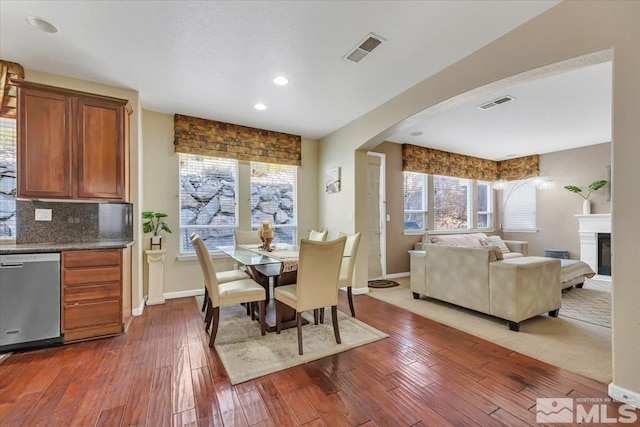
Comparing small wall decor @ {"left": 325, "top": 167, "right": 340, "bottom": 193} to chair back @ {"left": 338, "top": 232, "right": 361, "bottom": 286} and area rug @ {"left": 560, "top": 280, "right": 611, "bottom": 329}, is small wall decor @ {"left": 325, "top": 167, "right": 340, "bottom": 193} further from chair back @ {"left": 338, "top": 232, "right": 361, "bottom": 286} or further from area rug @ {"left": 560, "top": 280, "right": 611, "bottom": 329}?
area rug @ {"left": 560, "top": 280, "right": 611, "bottom": 329}

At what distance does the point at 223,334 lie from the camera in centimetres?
281

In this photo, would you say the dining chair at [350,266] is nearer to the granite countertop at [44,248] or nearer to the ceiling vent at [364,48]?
Result: the ceiling vent at [364,48]

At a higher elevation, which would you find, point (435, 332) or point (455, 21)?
point (455, 21)

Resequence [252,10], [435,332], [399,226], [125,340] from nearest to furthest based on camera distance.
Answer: [252,10]
[125,340]
[435,332]
[399,226]

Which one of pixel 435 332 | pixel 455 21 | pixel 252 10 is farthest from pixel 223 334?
pixel 455 21

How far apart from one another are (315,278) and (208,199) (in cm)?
272

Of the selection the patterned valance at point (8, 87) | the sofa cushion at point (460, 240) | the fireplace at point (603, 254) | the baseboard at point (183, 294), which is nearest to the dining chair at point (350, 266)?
the baseboard at point (183, 294)

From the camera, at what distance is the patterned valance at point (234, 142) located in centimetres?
412

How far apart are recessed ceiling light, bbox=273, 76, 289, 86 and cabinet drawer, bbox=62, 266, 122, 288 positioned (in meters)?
2.54

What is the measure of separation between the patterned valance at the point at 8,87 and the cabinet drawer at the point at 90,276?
5.73 feet

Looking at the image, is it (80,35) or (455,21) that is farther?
(80,35)

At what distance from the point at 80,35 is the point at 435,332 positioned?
166 inches

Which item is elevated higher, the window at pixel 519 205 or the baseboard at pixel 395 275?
the window at pixel 519 205

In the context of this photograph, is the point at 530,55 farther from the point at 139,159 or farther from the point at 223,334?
the point at 139,159
